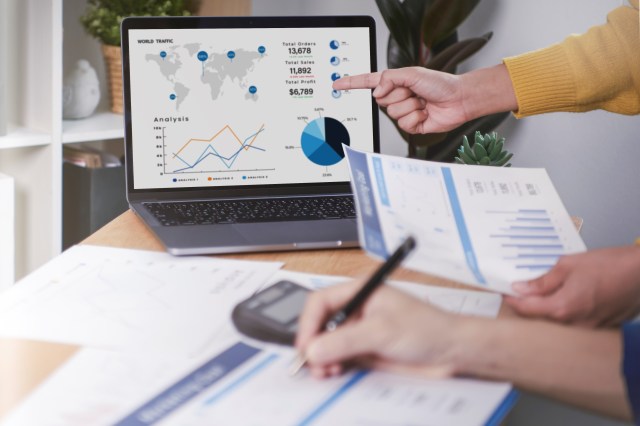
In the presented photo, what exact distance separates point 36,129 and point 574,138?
1191 mm

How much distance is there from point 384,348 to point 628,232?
1.23 m

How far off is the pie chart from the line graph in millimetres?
72

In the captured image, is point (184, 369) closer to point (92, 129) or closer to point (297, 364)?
point (297, 364)

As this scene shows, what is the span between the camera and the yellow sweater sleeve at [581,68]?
1.07m

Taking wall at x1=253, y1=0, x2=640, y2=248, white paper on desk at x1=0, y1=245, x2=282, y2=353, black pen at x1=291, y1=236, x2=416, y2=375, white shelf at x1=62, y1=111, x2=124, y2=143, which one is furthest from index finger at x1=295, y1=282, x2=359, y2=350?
white shelf at x1=62, y1=111, x2=124, y2=143

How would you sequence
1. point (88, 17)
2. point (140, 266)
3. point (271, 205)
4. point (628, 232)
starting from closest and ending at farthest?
point (140, 266) < point (271, 205) < point (628, 232) < point (88, 17)

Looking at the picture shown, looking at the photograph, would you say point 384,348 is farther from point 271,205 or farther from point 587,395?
point 271,205

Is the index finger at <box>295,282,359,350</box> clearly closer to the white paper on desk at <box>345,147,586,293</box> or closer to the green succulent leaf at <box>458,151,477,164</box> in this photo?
the white paper on desk at <box>345,147,586,293</box>

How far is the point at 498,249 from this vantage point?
75 centimetres

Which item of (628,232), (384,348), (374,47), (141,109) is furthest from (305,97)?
(628,232)

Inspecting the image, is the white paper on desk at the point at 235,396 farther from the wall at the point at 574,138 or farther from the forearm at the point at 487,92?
the wall at the point at 574,138

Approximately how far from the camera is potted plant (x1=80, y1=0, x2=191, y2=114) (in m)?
1.84

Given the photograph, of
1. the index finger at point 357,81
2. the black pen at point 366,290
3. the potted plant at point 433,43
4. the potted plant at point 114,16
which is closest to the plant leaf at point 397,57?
the potted plant at point 433,43

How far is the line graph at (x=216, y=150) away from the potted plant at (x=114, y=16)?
88 cm
